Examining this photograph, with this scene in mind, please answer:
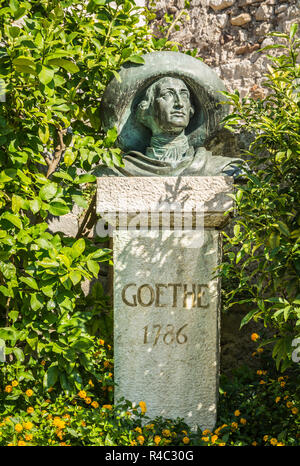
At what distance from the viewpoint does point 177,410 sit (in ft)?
8.51

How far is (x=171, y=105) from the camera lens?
2.68 metres

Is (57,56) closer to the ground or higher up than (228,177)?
higher up

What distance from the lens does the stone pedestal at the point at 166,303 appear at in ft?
8.49

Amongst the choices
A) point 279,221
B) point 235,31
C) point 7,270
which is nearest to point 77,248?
point 7,270

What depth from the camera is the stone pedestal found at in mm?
2588

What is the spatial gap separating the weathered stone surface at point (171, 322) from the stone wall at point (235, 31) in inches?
81.4

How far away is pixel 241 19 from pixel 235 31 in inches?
3.9

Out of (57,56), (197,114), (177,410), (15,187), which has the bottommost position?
(177,410)

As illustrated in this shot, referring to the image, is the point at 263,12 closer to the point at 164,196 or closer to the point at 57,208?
the point at 164,196

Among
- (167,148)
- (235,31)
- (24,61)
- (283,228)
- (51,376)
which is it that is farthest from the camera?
(235,31)

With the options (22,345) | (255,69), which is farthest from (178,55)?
(22,345)

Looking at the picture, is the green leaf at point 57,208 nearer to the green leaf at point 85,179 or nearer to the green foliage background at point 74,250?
the green foliage background at point 74,250

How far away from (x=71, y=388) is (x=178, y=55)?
1.75m

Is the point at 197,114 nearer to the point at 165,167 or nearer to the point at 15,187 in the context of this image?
the point at 165,167
